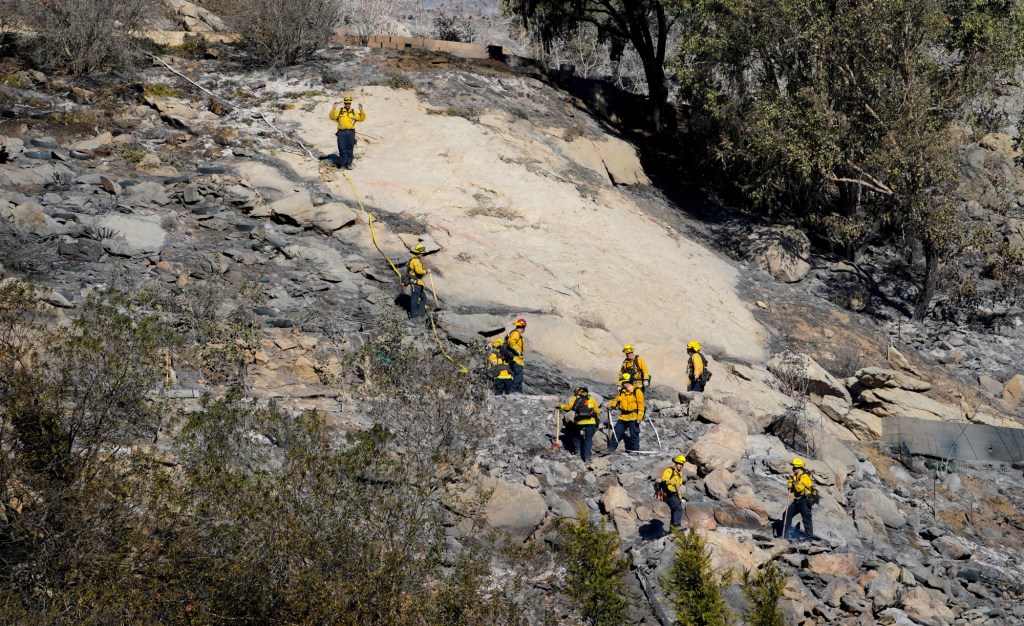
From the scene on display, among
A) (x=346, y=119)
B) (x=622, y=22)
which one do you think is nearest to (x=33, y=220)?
(x=346, y=119)

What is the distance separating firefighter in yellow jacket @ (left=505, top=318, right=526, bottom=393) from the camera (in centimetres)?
1405

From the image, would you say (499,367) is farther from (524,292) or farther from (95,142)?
(95,142)

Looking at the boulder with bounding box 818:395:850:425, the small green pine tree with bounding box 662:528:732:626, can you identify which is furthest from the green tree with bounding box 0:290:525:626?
the boulder with bounding box 818:395:850:425

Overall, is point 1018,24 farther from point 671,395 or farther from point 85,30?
point 85,30

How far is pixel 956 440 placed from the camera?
1611cm

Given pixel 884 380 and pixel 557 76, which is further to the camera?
pixel 557 76

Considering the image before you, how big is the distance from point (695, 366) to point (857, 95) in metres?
11.1

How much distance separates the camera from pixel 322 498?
907 cm

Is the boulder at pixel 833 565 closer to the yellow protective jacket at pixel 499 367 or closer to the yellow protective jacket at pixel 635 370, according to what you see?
the yellow protective jacket at pixel 635 370

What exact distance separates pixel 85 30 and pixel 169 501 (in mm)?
15734

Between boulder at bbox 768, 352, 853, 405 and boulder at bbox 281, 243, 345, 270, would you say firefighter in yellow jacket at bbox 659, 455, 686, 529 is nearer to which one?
boulder at bbox 768, 352, 853, 405

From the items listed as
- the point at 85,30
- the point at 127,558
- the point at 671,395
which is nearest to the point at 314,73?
the point at 85,30

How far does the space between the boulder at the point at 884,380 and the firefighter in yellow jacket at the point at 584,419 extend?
6729 millimetres

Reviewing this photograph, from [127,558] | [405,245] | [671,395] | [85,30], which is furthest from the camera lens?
[85,30]
